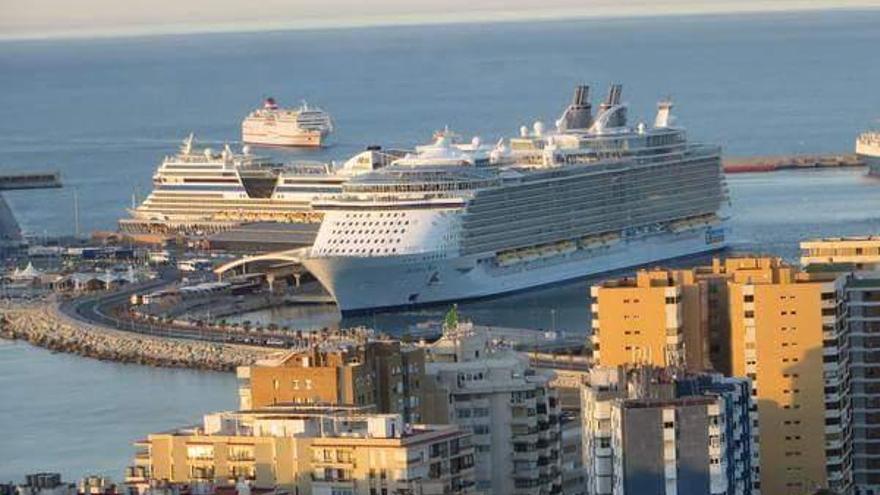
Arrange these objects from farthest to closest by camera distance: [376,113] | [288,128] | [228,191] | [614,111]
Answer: [376,113] → [288,128] → [228,191] → [614,111]

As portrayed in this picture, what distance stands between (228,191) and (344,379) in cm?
3038

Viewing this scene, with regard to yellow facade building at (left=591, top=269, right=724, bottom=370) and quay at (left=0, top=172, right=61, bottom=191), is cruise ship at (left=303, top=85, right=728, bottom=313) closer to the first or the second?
quay at (left=0, top=172, right=61, bottom=191)

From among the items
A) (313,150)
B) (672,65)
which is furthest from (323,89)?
(313,150)

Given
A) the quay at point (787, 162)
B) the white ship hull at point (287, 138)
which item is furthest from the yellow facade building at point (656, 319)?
the white ship hull at point (287, 138)

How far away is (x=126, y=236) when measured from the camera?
5025 centimetres

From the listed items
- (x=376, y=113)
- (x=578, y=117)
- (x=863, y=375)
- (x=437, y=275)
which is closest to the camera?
(x=863, y=375)

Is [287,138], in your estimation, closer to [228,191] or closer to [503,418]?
[228,191]

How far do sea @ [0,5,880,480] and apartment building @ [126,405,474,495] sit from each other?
5529 millimetres

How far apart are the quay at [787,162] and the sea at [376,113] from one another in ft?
1.24

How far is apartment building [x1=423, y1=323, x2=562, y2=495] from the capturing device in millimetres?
22125

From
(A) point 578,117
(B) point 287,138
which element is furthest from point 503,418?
(B) point 287,138

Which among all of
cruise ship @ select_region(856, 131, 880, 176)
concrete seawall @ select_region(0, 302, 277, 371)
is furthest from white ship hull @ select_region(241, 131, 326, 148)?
concrete seawall @ select_region(0, 302, 277, 371)

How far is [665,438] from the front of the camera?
2042 centimetres

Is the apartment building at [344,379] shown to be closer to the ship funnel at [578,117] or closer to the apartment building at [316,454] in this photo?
the apartment building at [316,454]
